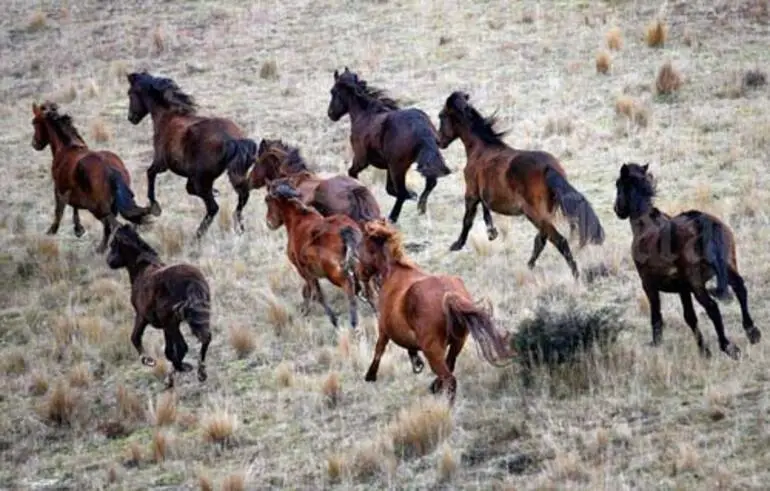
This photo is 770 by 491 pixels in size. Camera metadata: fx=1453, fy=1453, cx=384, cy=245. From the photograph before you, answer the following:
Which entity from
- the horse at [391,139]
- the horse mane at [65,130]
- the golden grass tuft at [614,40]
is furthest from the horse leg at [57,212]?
the golden grass tuft at [614,40]

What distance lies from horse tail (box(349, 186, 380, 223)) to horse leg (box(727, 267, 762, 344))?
4.06m

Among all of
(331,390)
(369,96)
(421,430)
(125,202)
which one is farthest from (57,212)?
(421,430)

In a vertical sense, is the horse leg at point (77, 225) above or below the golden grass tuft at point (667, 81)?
below

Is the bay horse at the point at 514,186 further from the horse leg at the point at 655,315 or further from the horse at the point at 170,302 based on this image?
the horse at the point at 170,302

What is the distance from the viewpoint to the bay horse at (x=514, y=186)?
12820mm

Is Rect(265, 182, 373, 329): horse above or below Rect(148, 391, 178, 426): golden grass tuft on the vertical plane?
above

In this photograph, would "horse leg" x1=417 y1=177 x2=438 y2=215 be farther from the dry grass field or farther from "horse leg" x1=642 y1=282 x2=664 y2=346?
"horse leg" x1=642 y1=282 x2=664 y2=346

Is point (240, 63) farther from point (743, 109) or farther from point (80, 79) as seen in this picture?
point (743, 109)

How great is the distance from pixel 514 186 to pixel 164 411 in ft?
13.5

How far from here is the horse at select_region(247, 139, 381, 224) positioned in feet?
44.7

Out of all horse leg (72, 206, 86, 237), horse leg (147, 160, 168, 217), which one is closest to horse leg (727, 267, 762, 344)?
horse leg (147, 160, 168, 217)

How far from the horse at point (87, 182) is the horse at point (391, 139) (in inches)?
101

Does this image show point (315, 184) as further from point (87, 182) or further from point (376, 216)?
point (87, 182)

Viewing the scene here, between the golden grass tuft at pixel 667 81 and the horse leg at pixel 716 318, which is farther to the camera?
the golden grass tuft at pixel 667 81
